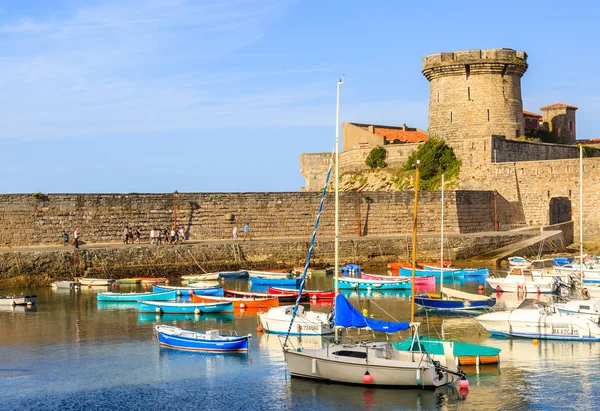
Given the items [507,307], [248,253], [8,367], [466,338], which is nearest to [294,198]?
[248,253]

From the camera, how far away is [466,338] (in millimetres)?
21422

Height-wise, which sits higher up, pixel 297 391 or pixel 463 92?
pixel 463 92

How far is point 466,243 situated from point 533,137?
49.4 ft

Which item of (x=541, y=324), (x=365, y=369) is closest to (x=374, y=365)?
(x=365, y=369)

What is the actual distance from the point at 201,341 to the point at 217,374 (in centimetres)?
200

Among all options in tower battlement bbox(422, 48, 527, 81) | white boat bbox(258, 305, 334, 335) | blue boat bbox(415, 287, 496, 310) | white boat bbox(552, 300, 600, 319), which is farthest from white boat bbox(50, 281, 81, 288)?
tower battlement bbox(422, 48, 527, 81)

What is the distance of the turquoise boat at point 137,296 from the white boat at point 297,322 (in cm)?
551

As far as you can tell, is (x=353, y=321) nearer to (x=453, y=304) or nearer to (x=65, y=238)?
(x=453, y=304)

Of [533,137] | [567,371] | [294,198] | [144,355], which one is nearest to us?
[567,371]

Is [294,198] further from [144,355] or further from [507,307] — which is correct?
[144,355]

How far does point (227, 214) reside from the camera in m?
36.6

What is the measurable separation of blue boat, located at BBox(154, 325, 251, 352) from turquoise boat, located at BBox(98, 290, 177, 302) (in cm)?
650

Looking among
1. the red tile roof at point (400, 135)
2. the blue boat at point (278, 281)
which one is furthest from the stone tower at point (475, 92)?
the blue boat at point (278, 281)

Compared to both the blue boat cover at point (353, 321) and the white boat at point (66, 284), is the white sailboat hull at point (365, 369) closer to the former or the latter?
the blue boat cover at point (353, 321)
